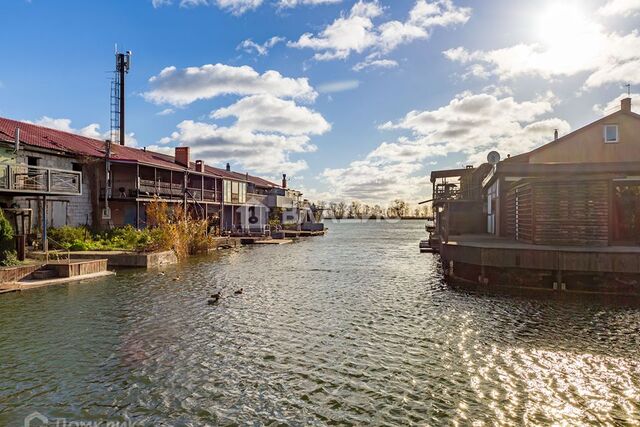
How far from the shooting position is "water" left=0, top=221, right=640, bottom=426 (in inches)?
300

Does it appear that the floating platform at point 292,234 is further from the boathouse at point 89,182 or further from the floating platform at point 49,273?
the floating platform at point 49,273

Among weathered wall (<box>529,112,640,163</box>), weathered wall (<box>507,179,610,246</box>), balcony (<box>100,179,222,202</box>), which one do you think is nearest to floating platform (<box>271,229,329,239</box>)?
balcony (<box>100,179,222,202</box>)

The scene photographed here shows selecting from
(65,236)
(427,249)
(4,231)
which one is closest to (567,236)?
(427,249)

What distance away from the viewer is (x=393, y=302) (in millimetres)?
16609

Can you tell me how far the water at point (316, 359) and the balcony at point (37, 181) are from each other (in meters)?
7.90

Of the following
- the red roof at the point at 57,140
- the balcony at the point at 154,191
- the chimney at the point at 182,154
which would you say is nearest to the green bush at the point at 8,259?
the red roof at the point at 57,140

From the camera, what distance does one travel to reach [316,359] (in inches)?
401

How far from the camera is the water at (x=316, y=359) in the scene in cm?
762

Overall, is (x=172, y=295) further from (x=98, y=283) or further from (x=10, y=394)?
(x=10, y=394)

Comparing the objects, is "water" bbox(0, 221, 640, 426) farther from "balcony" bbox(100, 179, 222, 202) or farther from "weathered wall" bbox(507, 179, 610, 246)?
"balcony" bbox(100, 179, 222, 202)

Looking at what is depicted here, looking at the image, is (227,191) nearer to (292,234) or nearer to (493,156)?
(292,234)

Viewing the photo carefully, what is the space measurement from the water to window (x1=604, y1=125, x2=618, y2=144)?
1860 centimetres

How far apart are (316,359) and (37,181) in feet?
70.9

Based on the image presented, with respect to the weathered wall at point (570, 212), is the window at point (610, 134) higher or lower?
higher
